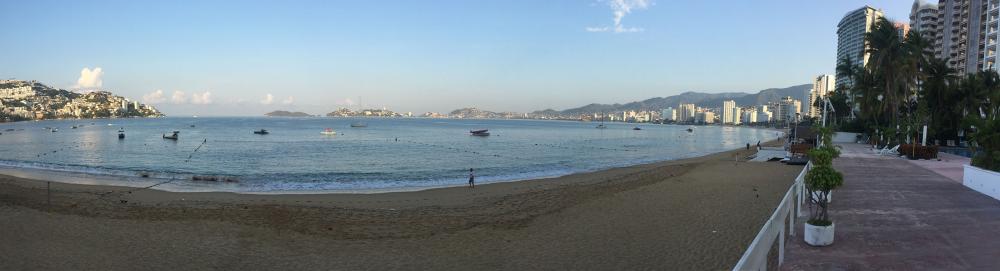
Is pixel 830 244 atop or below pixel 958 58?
below

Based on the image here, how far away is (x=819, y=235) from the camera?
7180mm

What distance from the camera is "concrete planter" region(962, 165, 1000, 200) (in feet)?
38.5

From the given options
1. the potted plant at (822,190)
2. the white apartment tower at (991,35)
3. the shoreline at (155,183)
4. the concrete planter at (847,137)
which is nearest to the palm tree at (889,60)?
the concrete planter at (847,137)

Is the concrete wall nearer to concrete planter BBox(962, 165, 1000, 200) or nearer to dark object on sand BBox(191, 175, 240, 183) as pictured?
concrete planter BBox(962, 165, 1000, 200)

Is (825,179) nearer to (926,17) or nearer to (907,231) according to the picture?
(907,231)

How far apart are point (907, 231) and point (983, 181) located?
22.5ft

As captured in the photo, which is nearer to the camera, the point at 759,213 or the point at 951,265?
the point at 951,265

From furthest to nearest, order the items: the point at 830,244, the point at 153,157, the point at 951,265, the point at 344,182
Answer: the point at 153,157, the point at 344,182, the point at 830,244, the point at 951,265

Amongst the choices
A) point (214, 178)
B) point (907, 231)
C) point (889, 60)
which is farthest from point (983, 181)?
point (889, 60)

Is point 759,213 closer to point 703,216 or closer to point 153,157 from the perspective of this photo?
point 703,216

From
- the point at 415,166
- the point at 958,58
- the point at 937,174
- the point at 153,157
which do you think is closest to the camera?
the point at 937,174

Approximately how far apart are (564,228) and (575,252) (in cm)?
226

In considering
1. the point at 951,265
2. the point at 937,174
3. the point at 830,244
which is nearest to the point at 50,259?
the point at 830,244

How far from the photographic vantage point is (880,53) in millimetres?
41688
